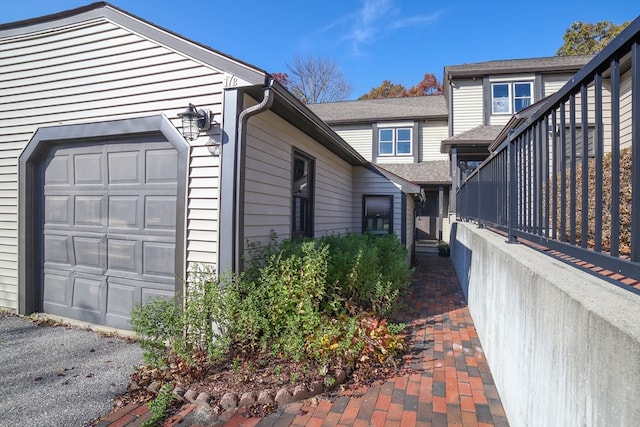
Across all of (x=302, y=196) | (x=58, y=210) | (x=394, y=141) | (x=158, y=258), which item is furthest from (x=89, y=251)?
(x=394, y=141)

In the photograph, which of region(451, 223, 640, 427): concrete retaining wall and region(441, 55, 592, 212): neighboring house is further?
region(441, 55, 592, 212): neighboring house

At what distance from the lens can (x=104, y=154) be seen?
4562mm

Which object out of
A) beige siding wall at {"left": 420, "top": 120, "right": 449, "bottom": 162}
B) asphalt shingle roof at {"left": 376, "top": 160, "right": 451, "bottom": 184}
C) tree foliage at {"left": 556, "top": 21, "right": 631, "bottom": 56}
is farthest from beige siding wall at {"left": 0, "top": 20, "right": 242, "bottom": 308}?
tree foliage at {"left": 556, "top": 21, "right": 631, "bottom": 56}

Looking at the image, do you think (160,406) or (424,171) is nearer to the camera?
(160,406)

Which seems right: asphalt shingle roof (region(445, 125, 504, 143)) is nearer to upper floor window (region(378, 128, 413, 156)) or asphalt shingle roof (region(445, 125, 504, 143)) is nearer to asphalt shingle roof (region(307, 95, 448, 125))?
asphalt shingle roof (region(307, 95, 448, 125))

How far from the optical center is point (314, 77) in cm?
2662

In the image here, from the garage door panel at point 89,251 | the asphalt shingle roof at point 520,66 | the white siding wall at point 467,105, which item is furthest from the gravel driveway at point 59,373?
the asphalt shingle roof at point 520,66

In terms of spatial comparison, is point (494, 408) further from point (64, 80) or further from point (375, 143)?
point (375, 143)

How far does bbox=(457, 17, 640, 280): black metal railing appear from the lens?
113 centimetres

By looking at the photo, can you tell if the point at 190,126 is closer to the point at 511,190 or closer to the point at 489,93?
the point at 511,190

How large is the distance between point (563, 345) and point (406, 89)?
102 feet

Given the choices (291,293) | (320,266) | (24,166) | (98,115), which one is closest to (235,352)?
(291,293)

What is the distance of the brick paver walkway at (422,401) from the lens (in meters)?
2.53

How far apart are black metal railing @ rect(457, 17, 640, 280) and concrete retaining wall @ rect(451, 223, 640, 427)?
137 millimetres
